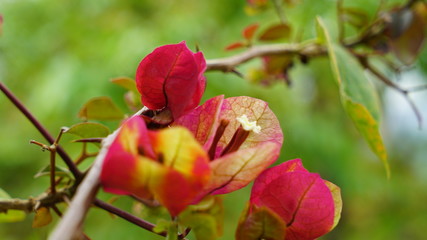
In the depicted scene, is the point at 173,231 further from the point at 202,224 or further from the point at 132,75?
the point at 132,75

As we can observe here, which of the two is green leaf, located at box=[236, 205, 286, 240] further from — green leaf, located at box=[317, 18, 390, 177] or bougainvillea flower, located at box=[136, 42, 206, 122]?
green leaf, located at box=[317, 18, 390, 177]

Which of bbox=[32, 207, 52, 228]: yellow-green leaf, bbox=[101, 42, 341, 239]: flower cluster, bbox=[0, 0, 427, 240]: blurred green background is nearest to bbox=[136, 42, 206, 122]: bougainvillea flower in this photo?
bbox=[101, 42, 341, 239]: flower cluster

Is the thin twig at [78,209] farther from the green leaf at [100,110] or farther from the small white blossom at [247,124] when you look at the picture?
the green leaf at [100,110]

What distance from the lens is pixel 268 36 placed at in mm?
686

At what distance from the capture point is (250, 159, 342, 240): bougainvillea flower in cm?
24

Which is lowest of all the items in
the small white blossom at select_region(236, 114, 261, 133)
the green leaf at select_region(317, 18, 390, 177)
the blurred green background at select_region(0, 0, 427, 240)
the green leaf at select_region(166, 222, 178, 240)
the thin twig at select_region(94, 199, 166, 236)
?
the blurred green background at select_region(0, 0, 427, 240)

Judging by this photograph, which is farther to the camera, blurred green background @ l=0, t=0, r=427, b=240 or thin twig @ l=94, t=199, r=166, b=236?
blurred green background @ l=0, t=0, r=427, b=240

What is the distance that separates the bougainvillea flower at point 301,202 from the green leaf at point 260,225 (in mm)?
17

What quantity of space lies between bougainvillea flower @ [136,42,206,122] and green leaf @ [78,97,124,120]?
0.16m

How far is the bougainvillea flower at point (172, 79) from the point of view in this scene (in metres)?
0.24

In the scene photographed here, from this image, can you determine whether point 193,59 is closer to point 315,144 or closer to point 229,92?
point 229,92

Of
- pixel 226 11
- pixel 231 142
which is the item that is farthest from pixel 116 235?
pixel 231 142

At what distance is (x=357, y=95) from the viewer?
45 centimetres

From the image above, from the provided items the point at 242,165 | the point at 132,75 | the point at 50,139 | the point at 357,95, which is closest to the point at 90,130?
the point at 50,139
